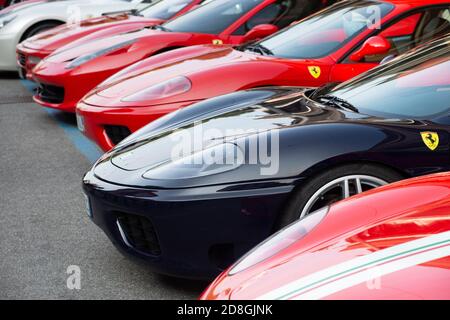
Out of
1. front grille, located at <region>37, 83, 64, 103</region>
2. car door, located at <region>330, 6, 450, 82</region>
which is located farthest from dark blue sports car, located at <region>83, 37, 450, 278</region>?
front grille, located at <region>37, 83, 64, 103</region>

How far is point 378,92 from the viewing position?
4.40 meters

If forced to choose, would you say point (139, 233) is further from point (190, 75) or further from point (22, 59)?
point (22, 59)

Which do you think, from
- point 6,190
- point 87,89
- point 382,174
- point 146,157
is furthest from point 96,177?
point 87,89

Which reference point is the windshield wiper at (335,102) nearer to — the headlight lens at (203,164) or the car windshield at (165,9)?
the headlight lens at (203,164)

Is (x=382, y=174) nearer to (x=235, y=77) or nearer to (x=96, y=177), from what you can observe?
(x=96, y=177)

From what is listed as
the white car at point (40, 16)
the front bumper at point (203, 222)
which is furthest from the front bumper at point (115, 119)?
the white car at point (40, 16)

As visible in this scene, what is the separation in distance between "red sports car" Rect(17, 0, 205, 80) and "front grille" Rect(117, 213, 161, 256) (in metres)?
4.98

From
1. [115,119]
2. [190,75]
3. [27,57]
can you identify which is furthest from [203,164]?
[27,57]

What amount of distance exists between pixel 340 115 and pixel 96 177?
1.22 metres

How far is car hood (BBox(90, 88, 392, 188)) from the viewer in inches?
147

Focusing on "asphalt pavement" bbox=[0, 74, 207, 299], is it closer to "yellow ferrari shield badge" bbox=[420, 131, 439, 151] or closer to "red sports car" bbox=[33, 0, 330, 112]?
"red sports car" bbox=[33, 0, 330, 112]

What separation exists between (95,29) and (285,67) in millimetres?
3894

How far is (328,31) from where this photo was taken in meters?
6.08

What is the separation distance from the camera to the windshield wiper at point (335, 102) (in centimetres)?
430
